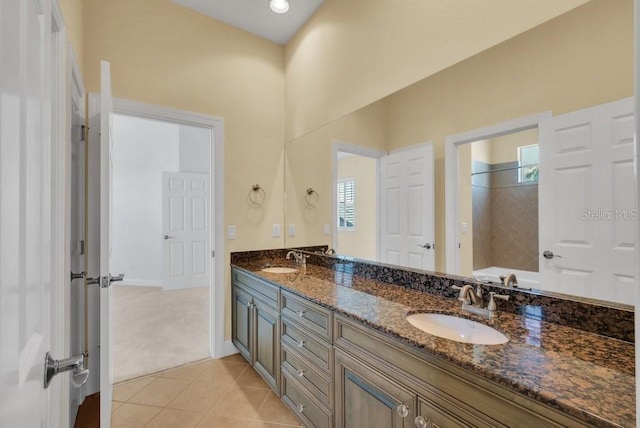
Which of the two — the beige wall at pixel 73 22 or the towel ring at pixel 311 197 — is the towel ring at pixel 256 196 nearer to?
the towel ring at pixel 311 197

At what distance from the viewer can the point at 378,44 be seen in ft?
6.39

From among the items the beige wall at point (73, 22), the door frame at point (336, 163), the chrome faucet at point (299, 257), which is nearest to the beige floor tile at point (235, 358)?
the chrome faucet at point (299, 257)

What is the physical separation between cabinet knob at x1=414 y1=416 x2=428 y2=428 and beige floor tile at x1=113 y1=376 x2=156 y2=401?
201cm

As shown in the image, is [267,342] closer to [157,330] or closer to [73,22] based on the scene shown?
[157,330]

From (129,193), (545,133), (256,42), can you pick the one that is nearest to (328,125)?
(256,42)

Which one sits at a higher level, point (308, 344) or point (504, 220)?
point (504, 220)

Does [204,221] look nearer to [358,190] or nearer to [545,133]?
[358,190]

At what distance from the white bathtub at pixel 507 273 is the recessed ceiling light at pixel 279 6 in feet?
7.89

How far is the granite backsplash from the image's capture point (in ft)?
3.31

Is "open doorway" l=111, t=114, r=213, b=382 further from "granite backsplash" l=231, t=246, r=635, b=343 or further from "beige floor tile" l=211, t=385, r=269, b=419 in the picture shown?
"granite backsplash" l=231, t=246, r=635, b=343

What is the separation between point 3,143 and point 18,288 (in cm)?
26

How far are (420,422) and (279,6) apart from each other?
282 centimetres

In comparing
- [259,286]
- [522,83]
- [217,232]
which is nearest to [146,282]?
[217,232]

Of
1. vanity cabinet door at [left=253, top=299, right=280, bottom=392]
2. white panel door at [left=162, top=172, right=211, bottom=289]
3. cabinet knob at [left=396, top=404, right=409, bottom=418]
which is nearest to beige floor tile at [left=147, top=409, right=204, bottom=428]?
vanity cabinet door at [left=253, top=299, right=280, bottom=392]
